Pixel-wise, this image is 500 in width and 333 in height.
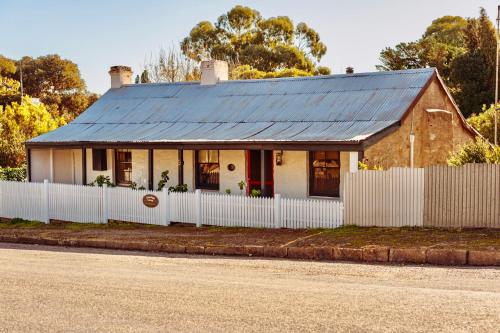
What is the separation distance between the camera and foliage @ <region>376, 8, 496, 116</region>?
41406 mm

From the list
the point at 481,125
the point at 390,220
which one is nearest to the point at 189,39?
the point at 481,125

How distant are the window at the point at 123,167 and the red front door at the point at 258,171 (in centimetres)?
531

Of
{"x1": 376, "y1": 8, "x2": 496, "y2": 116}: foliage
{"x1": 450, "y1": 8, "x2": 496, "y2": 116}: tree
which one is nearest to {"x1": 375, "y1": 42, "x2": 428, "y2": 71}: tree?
{"x1": 376, "y1": 8, "x2": 496, "y2": 116}: foliage

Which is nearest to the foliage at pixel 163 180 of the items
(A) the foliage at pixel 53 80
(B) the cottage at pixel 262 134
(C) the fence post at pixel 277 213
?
(B) the cottage at pixel 262 134

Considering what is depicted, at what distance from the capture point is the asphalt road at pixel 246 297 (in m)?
7.54

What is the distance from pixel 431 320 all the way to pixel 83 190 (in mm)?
14298

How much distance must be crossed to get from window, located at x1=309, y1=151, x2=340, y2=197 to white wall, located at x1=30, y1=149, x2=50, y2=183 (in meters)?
11.7

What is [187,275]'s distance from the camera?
10805 mm

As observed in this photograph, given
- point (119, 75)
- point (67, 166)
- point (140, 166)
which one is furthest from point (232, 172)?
point (119, 75)

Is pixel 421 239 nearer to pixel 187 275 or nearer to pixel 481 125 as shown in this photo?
pixel 187 275

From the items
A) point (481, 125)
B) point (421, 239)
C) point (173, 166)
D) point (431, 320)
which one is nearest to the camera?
point (431, 320)

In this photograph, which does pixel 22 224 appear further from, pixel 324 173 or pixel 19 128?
pixel 19 128

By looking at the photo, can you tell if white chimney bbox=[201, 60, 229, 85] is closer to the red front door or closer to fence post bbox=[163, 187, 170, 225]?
the red front door

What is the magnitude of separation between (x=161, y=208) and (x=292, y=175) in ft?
13.5
